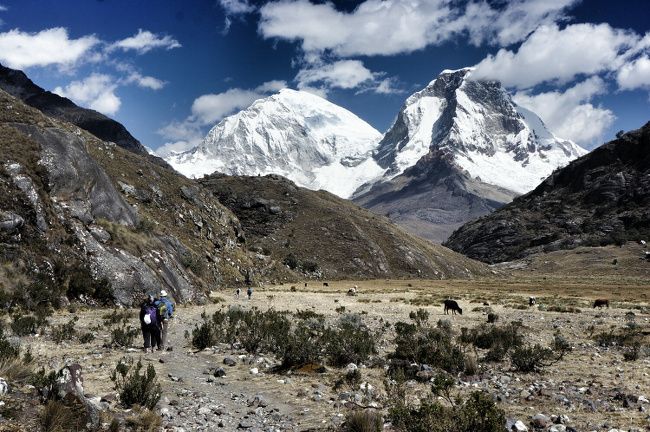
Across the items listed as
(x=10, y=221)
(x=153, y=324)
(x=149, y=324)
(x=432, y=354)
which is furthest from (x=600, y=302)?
(x=10, y=221)

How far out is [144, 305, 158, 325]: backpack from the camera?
754 inches

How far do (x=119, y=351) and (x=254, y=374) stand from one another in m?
6.14

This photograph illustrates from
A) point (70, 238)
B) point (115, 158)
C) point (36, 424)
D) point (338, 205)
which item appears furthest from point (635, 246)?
point (36, 424)

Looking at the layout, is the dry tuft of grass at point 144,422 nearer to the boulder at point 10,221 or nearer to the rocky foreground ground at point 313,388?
the rocky foreground ground at point 313,388

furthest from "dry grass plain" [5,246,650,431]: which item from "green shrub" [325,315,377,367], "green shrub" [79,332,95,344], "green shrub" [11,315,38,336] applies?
"green shrub" [325,315,377,367]

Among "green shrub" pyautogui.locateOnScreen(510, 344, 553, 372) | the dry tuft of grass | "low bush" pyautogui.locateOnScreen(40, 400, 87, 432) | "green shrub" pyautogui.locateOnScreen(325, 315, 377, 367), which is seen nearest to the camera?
"low bush" pyautogui.locateOnScreen(40, 400, 87, 432)

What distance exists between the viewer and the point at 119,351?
18.7 m

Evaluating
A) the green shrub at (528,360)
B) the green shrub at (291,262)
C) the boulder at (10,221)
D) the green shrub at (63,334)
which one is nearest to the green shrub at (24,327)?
the green shrub at (63,334)

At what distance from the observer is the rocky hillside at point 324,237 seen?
411 feet

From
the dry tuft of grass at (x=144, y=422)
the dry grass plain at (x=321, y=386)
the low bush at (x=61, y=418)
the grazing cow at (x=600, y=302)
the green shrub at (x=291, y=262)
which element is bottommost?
the grazing cow at (x=600, y=302)

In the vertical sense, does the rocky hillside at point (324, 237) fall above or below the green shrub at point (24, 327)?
above

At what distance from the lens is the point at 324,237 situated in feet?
443

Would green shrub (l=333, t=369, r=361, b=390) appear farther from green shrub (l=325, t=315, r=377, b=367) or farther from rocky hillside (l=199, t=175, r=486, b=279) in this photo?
rocky hillside (l=199, t=175, r=486, b=279)

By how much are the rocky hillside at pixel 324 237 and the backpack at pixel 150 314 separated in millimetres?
89572
